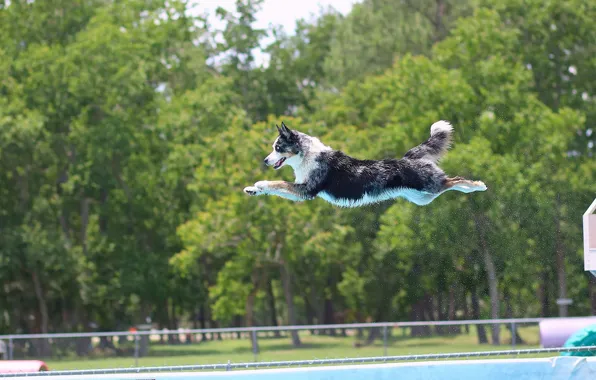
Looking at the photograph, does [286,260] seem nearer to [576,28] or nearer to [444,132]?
[576,28]

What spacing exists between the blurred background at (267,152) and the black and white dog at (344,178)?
1882 cm

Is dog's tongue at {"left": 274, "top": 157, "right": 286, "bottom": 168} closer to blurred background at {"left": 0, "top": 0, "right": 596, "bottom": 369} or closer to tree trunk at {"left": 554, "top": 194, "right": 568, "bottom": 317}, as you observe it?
blurred background at {"left": 0, "top": 0, "right": 596, "bottom": 369}

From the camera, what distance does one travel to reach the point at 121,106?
50.8 metres

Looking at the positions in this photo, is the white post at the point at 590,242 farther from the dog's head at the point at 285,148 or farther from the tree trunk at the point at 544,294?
the tree trunk at the point at 544,294

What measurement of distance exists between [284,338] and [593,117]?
82.3 feet


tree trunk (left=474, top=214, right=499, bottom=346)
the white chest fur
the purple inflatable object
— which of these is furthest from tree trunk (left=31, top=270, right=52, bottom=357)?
the white chest fur

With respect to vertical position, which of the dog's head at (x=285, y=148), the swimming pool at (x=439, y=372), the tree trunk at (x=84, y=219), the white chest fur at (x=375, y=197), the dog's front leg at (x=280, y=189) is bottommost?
the swimming pool at (x=439, y=372)

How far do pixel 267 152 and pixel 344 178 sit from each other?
2792cm

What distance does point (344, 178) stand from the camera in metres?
12.6

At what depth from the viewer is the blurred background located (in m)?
40.9

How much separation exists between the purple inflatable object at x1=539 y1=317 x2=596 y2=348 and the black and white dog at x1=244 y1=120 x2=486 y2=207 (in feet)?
41.7

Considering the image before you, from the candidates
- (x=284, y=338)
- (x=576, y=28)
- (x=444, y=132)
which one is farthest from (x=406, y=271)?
(x=444, y=132)

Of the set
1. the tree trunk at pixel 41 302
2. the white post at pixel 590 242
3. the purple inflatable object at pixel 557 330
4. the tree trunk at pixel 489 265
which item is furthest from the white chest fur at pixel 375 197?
the tree trunk at pixel 41 302

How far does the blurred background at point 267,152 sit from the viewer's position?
1612 inches
